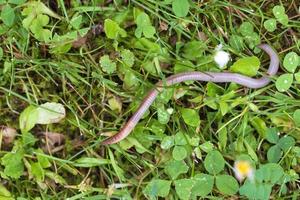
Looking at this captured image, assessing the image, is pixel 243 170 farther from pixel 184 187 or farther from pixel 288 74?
pixel 288 74

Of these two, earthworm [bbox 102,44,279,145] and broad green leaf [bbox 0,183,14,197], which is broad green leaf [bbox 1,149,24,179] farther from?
earthworm [bbox 102,44,279,145]

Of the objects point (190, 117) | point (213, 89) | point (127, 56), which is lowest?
point (190, 117)

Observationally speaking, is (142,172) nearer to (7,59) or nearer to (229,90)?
(229,90)

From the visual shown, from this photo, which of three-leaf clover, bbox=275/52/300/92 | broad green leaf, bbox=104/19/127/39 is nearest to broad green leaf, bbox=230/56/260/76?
three-leaf clover, bbox=275/52/300/92

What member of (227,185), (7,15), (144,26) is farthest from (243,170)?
(7,15)

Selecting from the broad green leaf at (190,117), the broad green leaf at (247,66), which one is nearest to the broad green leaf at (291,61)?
the broad green leaf at (247,66)

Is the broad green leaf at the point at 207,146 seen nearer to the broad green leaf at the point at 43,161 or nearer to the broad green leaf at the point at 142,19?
the broad green leaf at the point at 142,19

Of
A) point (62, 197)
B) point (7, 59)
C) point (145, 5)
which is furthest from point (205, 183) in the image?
point (7, 59)
